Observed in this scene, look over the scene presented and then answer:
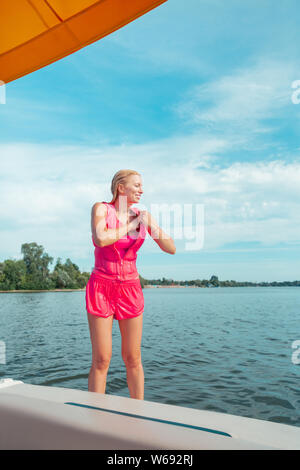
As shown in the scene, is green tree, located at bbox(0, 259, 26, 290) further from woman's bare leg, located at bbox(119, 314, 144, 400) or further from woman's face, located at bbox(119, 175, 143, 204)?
woman's face, located at bbox(119, 175, 143, 204)

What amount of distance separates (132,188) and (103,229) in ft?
1.04

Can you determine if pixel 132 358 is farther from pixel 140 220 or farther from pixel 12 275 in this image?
pixel 12 275

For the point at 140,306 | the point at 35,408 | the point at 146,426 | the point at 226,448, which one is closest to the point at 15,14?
the point at 140,306

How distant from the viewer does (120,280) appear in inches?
80.2

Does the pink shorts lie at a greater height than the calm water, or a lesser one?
greater

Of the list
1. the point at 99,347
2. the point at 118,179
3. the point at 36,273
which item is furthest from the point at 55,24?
the point at 36,273

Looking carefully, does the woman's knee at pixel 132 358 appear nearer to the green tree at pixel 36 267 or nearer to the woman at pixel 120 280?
the woman at pixel 120 280

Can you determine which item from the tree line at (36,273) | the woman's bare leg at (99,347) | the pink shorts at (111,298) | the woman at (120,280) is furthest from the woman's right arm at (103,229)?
the tree line at (36,273)

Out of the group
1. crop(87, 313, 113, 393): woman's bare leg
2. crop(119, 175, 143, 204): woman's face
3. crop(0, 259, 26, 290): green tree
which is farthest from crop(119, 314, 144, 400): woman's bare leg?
crop(0, 259, 26, 290): green tree

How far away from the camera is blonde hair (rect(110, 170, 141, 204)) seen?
209 cm

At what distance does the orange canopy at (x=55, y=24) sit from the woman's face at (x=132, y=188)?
2.47 feet

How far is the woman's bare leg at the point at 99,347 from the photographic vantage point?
1.97 meters

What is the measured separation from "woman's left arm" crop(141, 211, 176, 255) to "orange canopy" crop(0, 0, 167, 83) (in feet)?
3.17
